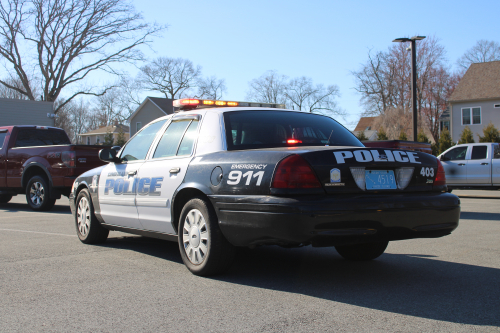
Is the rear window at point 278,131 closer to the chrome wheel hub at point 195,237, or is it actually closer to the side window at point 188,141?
the side window at point 188,141

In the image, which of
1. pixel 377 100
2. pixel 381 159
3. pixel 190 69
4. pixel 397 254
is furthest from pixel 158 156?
pixel 190 69

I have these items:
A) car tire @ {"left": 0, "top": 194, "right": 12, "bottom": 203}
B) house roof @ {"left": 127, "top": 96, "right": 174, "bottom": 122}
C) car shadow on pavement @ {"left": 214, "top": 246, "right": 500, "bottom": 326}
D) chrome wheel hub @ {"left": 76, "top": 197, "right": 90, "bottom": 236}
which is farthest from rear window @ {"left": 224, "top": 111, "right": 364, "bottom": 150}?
house roof @ {"left": 127, "top": 96, "right": 174, "bottom": 122}

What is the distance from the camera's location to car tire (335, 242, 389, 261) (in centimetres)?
536

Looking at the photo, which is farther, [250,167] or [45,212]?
[45,212]

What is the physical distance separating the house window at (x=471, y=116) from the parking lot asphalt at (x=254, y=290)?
1426 inches

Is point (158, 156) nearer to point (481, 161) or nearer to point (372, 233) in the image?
point (372, 233)

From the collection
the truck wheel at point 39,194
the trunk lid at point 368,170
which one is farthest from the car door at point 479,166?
the trunk lid at point 368,170

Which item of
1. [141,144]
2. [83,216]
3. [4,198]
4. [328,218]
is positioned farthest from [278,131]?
[4,198]

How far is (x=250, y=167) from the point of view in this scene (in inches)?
167

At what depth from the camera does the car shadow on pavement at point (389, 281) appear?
3.67 m

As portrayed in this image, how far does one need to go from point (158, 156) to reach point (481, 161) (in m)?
13.2

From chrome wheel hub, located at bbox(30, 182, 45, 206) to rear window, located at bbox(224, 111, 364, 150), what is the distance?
7.68 metres

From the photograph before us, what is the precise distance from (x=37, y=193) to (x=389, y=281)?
915 centimetres

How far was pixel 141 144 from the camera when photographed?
6.13m
